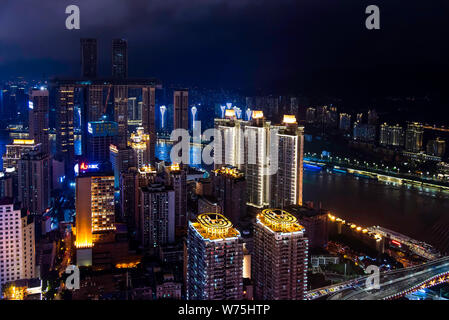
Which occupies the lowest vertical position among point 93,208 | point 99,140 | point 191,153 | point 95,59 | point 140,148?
point 93,208

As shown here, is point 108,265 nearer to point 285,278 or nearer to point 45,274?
point 45,274

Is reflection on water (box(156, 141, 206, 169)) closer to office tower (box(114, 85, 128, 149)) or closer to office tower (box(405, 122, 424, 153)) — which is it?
office tower (box(114, 85, 128, 149))

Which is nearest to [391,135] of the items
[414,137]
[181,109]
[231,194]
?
[414,137]

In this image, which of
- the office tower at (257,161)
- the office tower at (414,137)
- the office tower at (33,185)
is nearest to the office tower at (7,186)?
the office tower at (33,185)

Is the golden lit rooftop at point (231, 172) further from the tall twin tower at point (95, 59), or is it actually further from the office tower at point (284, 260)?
the tall twin tower at point (95, 59)

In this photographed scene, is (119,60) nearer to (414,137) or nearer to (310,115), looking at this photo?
(310,115)

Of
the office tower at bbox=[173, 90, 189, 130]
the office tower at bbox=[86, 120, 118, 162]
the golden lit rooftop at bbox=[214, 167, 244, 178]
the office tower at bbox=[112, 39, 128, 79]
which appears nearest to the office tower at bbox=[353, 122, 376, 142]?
the golden lit rooftop at bbox=[214, 167, 244, 178]
